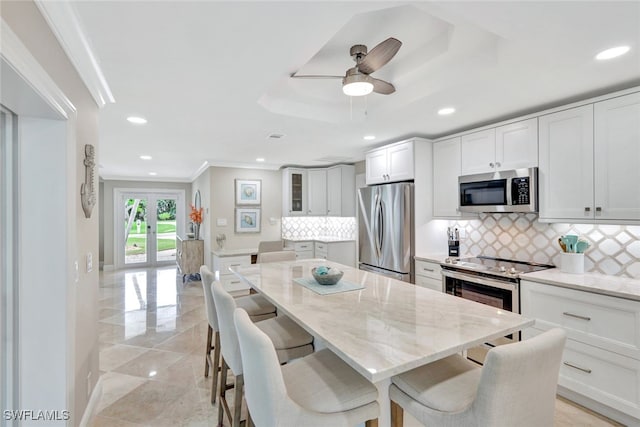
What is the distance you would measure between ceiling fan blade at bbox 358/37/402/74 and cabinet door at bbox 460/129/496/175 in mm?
1873

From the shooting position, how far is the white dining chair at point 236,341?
1.67 meters

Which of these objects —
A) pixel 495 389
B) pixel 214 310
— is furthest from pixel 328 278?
pixel 495 389

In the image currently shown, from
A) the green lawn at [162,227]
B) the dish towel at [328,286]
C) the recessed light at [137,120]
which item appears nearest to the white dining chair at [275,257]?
the dish towel at [328,286]

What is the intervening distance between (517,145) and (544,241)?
954 mm

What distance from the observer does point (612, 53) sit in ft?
5.82

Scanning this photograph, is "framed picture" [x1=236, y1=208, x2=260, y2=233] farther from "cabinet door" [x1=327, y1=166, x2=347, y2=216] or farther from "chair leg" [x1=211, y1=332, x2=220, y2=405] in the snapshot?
"chair leg" [x1=211, y1=332, x2=220, y2=405]

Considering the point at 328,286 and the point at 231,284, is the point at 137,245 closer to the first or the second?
the point at 231,284

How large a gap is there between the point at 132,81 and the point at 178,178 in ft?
21.2

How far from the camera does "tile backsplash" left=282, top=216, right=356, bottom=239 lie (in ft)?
20.1

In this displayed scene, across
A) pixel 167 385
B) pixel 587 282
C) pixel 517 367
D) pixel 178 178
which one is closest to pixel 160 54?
pixel 517 367

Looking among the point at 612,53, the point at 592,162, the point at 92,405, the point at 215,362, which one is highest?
the point at 612,53

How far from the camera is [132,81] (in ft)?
6.96

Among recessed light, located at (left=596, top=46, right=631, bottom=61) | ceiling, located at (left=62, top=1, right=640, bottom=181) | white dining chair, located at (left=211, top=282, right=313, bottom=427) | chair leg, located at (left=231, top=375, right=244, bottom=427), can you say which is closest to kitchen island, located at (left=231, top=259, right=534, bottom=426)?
white dining chair, located at (left=211, top=282, right=313, bottom=427)

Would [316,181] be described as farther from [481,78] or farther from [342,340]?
[342,340]
